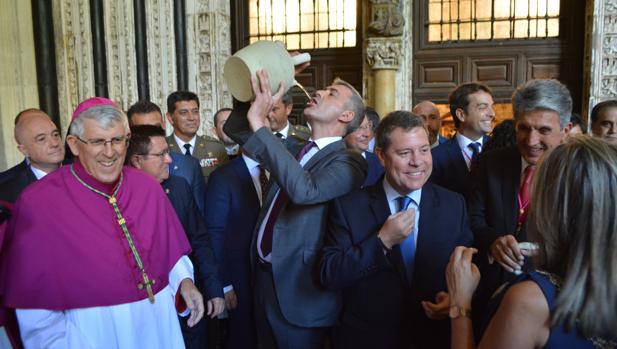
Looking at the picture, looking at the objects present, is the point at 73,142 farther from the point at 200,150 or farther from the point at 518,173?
the point at 200,150

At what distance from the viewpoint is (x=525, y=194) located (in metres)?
2.12

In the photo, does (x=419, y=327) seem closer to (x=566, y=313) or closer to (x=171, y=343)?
(x=566, y=313)

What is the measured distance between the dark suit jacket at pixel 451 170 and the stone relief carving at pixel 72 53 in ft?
14.8

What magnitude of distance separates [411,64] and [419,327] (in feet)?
14.7

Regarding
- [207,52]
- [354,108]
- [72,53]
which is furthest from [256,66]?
[72,53]

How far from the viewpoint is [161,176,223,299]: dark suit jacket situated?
2479 millimetres

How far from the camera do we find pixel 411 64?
5852mm

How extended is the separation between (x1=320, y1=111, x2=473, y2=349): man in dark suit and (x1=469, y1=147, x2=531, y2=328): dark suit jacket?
194mm

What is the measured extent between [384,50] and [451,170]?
2.89 meters

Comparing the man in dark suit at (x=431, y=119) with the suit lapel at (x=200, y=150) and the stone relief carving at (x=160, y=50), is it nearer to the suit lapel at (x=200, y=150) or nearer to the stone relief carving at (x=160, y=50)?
the suit lapel at (x=200, y=150)

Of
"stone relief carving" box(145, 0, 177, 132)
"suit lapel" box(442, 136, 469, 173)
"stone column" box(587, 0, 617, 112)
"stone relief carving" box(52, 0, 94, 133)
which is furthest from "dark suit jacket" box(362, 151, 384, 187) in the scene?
"stone relief carving" box(52, 0, 94, 133)

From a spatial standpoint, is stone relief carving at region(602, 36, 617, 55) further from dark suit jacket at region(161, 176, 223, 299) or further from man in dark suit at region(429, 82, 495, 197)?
dark suit jacket at region(161, 176, 223, 299)

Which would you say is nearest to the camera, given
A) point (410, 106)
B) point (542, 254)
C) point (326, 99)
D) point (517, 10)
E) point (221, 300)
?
point (542, 254)

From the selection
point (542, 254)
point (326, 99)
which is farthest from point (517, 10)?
point (542, 254)
